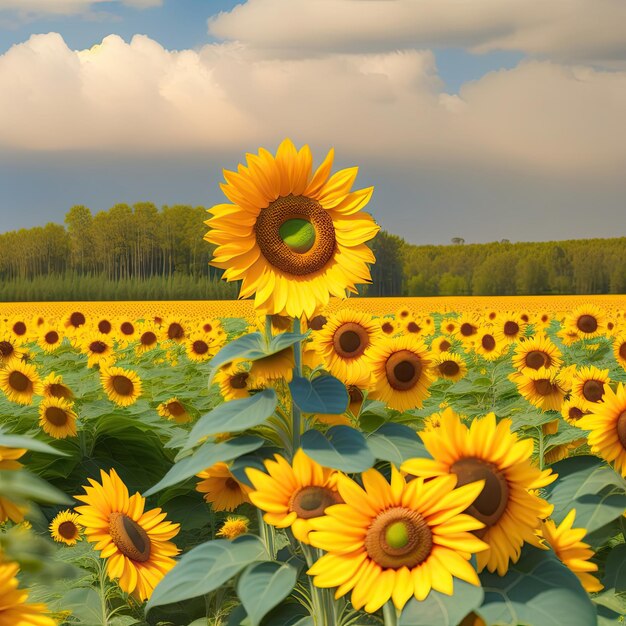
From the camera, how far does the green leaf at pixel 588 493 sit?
272 cm

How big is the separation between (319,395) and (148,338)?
857cm

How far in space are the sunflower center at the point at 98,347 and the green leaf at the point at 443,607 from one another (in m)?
8.15

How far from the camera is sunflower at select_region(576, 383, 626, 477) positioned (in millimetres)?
2883

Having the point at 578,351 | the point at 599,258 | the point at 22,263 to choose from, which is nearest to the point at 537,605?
the point at 578,351

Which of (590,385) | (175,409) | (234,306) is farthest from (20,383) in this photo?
(234,306)

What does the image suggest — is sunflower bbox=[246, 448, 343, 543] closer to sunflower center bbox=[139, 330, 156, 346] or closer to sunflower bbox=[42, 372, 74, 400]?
sunflower bbox=[42, 372, 74, 400]

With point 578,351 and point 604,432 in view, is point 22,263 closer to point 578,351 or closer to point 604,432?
point 578,351

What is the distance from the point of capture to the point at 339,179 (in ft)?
8.41

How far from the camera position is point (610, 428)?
9.57 ft

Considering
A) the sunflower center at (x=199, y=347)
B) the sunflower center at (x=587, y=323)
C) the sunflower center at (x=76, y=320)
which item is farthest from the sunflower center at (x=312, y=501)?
the sunflower center at (x=76, y=320)

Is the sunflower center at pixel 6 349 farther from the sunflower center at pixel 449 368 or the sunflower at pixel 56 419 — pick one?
the sunflower center at pixel 449 368

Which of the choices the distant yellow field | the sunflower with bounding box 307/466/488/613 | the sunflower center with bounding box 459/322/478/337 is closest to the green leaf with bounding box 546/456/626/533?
the sunflower with bounding box 307/466/488/613

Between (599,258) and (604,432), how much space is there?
64.5 metres

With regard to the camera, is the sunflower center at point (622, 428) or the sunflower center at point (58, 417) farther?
the sunflower center at point (58, 417)
